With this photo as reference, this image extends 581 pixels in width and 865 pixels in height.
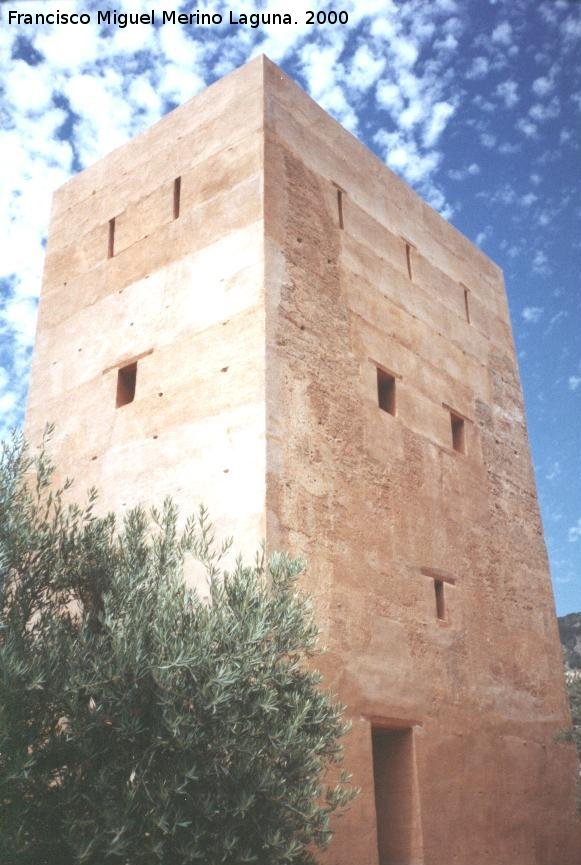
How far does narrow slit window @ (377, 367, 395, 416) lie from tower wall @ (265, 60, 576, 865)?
147 mm

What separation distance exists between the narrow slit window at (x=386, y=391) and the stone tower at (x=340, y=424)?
0.14ft

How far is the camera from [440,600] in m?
10.5

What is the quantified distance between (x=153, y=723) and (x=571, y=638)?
22.2m

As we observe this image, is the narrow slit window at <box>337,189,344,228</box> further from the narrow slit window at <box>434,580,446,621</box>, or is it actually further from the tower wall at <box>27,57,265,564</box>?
the narrow slit window at <box>434,580,446,621</box>

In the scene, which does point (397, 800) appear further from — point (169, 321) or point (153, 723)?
point (169, 321)

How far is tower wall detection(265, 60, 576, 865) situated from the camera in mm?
8867

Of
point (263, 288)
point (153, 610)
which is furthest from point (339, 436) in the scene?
point (153, 610)

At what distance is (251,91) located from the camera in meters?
10.8

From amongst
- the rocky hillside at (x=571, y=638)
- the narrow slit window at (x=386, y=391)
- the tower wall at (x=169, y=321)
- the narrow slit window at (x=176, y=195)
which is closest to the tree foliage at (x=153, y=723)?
the tower wall at (x=169, y=321)

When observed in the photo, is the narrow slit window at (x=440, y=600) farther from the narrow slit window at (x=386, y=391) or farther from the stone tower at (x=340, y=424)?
the narrow slit window at (x=386, y=391)

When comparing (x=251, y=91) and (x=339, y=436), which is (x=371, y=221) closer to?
(x=251, y=91)

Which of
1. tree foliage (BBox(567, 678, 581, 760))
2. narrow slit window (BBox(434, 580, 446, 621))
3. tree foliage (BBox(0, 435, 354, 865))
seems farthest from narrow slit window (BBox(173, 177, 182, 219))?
tree foliage (BBox(567, 678, 581, 760))

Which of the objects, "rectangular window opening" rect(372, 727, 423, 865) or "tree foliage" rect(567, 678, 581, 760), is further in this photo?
"tree foliage" rect(567, 678, 581, 760)

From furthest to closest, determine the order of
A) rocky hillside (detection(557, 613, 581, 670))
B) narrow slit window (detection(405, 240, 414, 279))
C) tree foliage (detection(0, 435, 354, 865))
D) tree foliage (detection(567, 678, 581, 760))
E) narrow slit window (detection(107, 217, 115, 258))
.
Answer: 1. rocky hillside (detection(557, 613, 581, 670))
2. narrow slit window (detection(405, 240, 414, 279))
3. tree foliage (detection(567, 678, 581, 760))
4. narrow slit window (detection(107, 217, 115, 258))
5. tree foliage (detection(0, 435, 354, 865))
